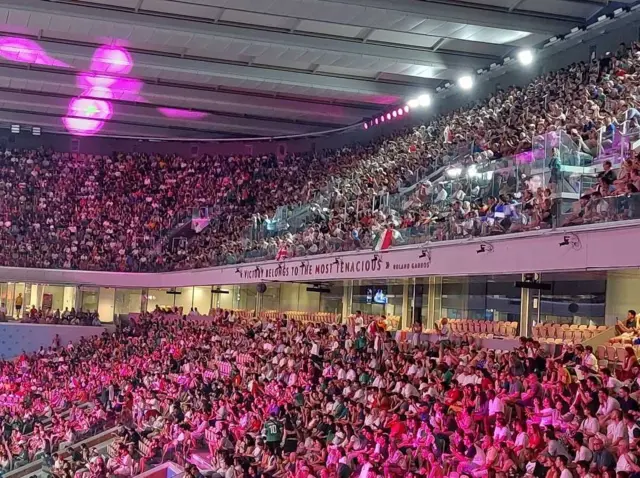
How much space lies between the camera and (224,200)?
4262 cm

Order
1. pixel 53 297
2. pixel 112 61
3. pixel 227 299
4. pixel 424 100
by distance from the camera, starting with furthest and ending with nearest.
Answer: pixel 53 297, pixel 227 299, pixel 424 100, pixel 112 61

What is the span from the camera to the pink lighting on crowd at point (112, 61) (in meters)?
29.7

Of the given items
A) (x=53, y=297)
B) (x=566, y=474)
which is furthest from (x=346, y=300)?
(x=53, y=297)

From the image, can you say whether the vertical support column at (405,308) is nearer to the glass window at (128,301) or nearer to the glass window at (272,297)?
the glass window at (272,297)

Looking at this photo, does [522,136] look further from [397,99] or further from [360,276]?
[397,99]

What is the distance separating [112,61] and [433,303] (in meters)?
14.1

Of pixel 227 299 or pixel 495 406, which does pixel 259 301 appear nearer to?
pixel 227 299

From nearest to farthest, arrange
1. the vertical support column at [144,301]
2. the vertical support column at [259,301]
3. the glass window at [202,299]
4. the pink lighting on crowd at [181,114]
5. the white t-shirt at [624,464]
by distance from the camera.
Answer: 1. the white t-shirt at [624,464]
2. the vertical support column at [259,301]
3. the pink lighting on crowd at [181,114]
4. the glass window at [202,299]
5. the vertical support column at [144,301]

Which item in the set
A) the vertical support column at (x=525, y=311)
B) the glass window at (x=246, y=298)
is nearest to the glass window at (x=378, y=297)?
the vertical support column at (x=525, y=311)

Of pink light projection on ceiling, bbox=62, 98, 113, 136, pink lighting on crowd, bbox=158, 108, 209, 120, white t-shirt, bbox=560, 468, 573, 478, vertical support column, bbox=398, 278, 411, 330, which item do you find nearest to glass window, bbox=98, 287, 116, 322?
pink light projection on ceiling, bbox=62, 98, 113, 136

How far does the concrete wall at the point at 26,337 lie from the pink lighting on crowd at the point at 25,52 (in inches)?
471

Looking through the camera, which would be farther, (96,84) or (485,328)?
(96,84)

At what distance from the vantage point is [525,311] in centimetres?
2050

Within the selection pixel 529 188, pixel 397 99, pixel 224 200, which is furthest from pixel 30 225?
pixel 529 188
